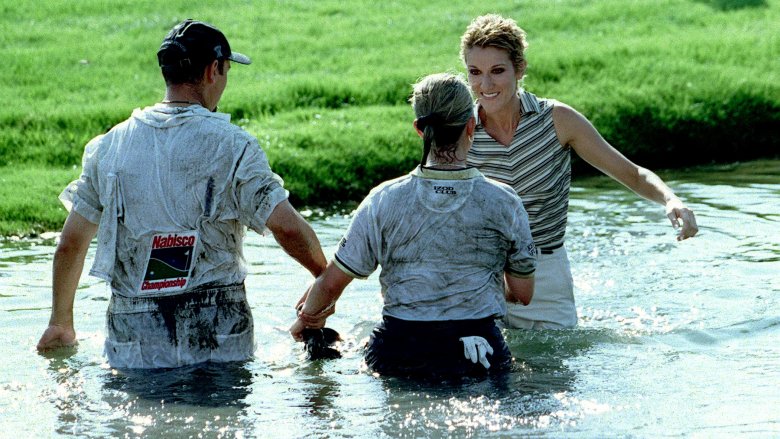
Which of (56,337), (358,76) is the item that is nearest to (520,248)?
(56,337)

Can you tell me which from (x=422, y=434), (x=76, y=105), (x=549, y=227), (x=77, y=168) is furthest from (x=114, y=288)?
(x=76, y=105)

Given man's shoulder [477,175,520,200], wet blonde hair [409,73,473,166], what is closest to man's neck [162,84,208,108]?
wet blonde hair [409,73,473,166]

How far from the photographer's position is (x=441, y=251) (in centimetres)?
521

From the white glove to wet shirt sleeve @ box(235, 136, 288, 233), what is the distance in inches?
40.2

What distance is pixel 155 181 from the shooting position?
547 centimetres

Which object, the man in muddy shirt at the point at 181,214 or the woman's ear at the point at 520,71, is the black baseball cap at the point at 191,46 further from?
the woman's ear at the point at 520,71

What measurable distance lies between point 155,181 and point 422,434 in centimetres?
162

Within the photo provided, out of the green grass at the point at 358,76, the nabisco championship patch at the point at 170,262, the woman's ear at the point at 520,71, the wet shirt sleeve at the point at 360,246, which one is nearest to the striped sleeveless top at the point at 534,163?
the woman's ear at the point at 520,71

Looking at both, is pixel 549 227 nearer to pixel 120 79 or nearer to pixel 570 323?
pixel 570 323

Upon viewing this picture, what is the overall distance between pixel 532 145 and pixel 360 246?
4.38 ft

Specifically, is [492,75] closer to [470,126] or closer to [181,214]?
[470,126]

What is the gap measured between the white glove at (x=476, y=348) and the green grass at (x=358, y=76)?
5577 millimetres

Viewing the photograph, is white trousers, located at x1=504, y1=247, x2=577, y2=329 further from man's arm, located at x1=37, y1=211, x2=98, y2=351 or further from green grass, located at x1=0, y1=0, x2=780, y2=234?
green grass, located at x1=0, y1=0, x2=780, y2=234

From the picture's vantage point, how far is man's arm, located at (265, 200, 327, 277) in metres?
5.49
